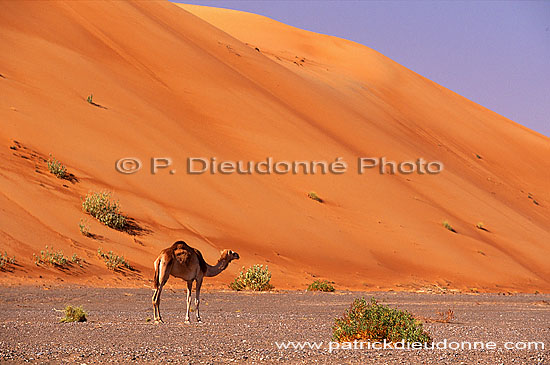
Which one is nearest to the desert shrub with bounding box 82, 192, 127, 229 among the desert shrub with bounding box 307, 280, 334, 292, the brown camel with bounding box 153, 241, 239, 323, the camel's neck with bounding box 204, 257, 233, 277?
the desert shrub with bounding box 307, 280, 334, 292

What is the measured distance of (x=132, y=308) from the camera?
16.5 meters

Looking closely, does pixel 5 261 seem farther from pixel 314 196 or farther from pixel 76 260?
pixel 314 196

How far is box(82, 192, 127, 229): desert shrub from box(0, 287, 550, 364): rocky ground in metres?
4.39

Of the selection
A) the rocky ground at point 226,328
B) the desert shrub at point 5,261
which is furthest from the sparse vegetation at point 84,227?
the rocky ground at point 226,328

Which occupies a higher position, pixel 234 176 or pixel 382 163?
Result: pixel 382 163

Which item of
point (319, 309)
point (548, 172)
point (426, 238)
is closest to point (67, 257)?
point (319, 309)

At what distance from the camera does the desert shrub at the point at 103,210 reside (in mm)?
24109

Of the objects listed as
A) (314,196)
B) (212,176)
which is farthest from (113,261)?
(314,196)

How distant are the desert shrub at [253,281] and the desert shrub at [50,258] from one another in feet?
16.3

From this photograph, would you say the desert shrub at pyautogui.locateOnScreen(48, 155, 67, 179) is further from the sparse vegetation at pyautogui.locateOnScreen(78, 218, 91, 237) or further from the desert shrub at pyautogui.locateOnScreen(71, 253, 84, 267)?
the desert shrub at pyautogui.locateOnScreen(71, 253, 84, 267)

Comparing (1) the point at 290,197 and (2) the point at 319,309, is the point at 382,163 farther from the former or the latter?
(2) the point at 319,309

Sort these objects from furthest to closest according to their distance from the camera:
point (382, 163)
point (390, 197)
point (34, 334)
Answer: point (382, 163)
point (390, 197)
point (34, 334)

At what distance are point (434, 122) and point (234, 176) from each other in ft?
100

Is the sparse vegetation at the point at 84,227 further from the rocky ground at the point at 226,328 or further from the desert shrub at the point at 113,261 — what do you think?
the rocky ground at the point at 226,328
